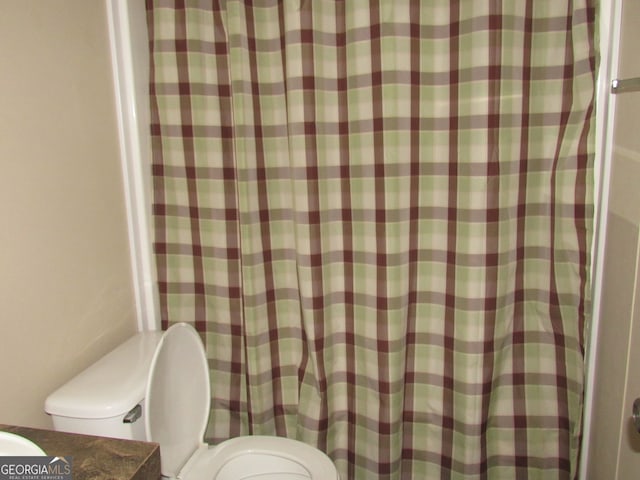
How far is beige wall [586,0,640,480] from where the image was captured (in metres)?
1.09

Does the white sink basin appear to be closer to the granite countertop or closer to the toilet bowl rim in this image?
the granite countertop

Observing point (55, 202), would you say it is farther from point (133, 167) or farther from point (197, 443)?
point (197, 443)

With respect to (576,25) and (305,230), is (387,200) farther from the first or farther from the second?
(576,25)

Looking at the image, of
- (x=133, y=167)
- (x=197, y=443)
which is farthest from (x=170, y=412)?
(x=133, y=167)

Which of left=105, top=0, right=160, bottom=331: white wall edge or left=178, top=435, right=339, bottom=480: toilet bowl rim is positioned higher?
left=105, top=0, right=160, bottom=331: white wall edge

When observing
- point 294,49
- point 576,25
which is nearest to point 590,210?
point 576,25

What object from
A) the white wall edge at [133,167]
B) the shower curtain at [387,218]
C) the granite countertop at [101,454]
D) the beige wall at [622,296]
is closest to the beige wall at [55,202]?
the white wall edge at [133,167]

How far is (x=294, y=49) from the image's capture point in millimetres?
1391

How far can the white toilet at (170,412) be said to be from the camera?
111 cm

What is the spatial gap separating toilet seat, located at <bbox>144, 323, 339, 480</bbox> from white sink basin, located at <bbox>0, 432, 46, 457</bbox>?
521 millimetres

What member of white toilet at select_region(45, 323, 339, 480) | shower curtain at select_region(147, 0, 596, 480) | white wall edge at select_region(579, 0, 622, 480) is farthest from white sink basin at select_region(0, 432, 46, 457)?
white wall edge at select_region(579, 0, 622, 480)

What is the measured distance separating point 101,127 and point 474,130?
44.6 inches

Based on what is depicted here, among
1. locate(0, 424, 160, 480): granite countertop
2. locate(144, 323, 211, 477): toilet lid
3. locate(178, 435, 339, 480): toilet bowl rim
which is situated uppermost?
locate(0, 424, 160, 480): granite countertop

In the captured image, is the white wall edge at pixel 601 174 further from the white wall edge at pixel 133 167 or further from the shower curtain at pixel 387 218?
the white wall edge at pixel 133 167
